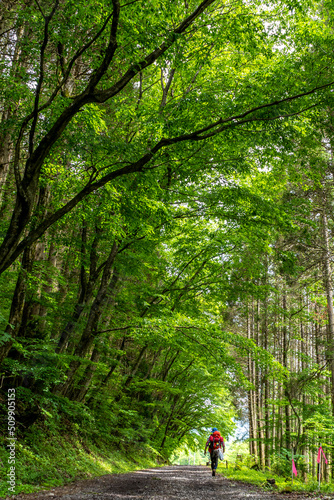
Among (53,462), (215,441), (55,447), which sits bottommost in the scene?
(215,441)

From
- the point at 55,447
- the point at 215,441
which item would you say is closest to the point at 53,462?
the point at 55,447

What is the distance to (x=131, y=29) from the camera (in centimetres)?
518

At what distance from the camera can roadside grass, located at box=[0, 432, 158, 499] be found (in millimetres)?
5684

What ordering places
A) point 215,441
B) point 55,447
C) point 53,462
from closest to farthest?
point 53,462
point 55,447
point 215,441

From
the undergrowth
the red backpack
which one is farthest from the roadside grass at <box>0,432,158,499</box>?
the red backpack

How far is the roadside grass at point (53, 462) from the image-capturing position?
5684mm

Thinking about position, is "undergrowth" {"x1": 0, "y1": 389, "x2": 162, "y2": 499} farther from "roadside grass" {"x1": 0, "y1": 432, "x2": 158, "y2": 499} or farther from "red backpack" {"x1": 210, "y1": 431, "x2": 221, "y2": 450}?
"red backpack" {"x1": 210, "y1": 431, "x2": 221, "y2": 450}

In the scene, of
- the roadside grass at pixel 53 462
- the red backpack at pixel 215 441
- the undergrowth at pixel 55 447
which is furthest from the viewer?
the red backpack at pixel 215 441

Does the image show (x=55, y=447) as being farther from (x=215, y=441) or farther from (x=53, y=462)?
(x=215, y=441)

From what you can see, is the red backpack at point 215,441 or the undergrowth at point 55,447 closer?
the undergrowth at point 55,447

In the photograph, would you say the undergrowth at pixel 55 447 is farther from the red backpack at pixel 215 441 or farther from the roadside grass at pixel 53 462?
the red backpack at pixel 215 441

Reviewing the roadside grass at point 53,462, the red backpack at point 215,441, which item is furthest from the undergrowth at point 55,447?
the red backpack at point 215,441

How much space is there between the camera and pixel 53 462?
732 centimetres

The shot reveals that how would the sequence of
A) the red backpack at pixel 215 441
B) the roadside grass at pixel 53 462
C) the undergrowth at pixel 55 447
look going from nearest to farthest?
1. the roadside grass at pixel 53 462
2. the undergrowth at pixel 55 447
3. the red backpack at pixel 215 441
